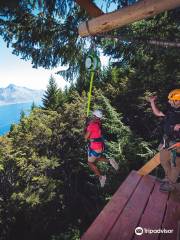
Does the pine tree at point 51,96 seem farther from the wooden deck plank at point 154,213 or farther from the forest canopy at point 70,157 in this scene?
the wooden deck plank at point 154,213

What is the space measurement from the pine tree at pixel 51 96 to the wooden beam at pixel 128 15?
35035mm

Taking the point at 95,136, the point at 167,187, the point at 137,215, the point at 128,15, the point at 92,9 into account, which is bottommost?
the point at 137,215

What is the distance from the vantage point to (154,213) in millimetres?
4848

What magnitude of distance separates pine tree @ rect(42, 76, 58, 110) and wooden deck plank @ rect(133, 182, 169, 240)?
113 feet

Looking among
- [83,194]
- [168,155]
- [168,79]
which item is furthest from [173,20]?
[83,194]

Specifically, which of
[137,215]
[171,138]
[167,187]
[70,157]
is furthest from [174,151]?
[70,157]

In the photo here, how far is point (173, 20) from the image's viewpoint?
7.35m

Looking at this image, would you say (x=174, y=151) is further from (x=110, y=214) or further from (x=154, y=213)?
(x=110, y=214)

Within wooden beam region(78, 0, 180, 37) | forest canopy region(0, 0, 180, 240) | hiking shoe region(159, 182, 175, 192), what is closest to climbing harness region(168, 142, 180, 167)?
hiking shoe region(159, 182, 175, 192)

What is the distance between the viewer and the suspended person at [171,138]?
5.27 metres

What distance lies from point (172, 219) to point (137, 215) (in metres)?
0.55

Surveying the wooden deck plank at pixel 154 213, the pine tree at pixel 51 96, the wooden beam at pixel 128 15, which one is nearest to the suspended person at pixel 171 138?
the wooden deck plank at pixel 154 213

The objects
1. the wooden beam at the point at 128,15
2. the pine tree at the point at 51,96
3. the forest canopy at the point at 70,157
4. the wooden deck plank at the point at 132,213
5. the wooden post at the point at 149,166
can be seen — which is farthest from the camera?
the pine tree at the point at 51,96

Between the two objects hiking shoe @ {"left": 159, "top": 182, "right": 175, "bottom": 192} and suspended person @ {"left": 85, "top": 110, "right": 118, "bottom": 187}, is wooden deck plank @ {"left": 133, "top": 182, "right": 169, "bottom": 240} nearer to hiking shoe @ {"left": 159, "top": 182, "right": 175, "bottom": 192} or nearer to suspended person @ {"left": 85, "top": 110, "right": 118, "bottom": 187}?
hiking shoe @ {"left": 159, "top": 182, "right": 175, "bottom": 192}
